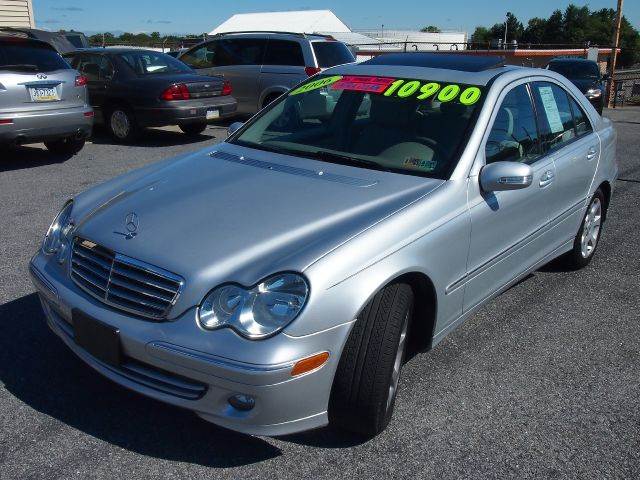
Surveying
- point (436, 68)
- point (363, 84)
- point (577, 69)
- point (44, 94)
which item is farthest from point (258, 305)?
point (577, 69)

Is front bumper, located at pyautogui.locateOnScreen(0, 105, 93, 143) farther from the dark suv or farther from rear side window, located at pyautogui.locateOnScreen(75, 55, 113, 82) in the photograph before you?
the dark suv

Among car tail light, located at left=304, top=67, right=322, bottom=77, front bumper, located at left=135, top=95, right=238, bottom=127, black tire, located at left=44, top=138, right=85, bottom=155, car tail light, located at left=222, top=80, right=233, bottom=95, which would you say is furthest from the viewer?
car tail light, located at left=304, top=67, right=322, bottom=77

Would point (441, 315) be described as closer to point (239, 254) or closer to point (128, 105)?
point (239, 254)

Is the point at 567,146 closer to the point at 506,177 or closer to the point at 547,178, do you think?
the point at 547,178

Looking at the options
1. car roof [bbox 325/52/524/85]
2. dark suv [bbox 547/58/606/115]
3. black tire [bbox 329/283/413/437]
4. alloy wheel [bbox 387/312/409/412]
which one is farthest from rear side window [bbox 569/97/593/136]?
dark suv [bbox 547/58/606/115]

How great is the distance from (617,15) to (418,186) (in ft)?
69.8

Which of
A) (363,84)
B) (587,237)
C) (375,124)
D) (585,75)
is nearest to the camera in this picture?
(375,124)

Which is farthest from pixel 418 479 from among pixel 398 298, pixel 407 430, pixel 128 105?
pixel 128 105

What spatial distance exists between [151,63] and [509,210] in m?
8.63

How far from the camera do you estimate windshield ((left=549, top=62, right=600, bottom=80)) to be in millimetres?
17719

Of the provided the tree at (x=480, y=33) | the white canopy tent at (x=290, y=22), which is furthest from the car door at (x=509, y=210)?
the tree at (x=480, y=33)

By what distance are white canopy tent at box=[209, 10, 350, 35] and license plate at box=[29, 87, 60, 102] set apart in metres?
43.9

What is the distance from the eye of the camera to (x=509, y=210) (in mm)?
3709

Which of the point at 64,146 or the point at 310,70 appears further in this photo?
the point at 310,70
